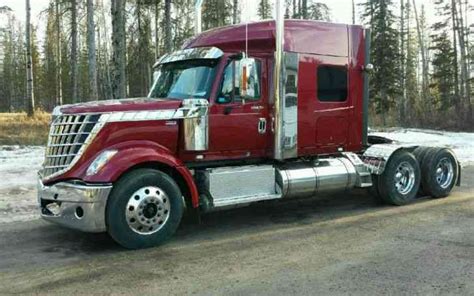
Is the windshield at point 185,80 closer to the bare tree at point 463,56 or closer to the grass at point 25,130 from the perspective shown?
the grass at point 25,130

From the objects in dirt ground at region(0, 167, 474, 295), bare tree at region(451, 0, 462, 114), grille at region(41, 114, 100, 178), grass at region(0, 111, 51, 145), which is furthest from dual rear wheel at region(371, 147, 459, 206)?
bare tree at region(451, 0, 462, 114)

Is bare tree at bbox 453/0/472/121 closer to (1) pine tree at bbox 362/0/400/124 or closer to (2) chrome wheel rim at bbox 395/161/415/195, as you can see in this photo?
(1) pine tree at bbox 362/0/400/124

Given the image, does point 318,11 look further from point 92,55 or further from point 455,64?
point 92,55

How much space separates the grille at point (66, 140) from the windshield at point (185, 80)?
150 centimetres

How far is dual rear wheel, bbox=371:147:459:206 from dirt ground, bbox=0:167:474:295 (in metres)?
0.61

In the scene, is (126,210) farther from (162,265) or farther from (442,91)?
(442,91)

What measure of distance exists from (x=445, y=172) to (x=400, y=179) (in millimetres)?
1273

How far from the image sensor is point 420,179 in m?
10.3

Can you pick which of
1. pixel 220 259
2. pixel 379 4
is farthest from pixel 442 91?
pixel 220 259

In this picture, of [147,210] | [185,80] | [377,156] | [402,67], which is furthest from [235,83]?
[402,67]

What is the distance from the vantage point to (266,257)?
657 cm

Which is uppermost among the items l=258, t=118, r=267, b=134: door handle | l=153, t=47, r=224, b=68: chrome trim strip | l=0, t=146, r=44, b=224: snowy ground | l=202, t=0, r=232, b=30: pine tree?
l=202, t=0, r=232, b=30: pine tree

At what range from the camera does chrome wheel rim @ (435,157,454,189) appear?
10.5 meters

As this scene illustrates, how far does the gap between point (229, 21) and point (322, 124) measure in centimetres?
3005
